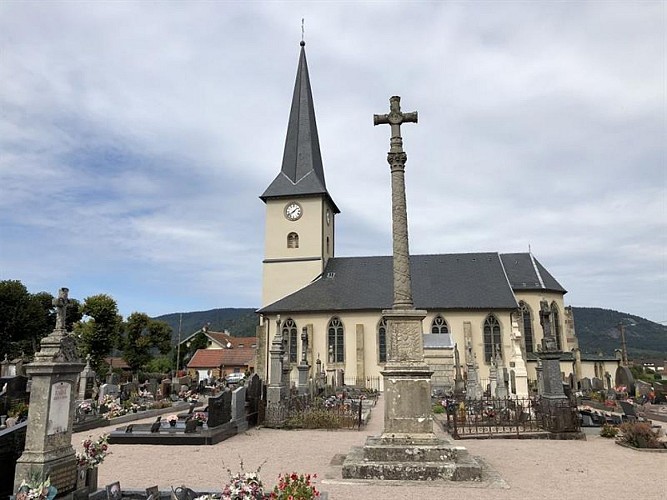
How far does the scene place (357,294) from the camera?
3167cm

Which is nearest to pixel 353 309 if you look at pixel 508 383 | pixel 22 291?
pixel 508 383

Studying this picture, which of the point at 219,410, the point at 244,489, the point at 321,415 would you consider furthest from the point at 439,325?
the point at 244,489

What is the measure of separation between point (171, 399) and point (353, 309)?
1243cm

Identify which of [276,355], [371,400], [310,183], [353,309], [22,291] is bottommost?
[371,400]

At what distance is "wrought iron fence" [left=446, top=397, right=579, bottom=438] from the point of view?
1184cm

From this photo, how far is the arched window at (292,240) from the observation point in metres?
34.8

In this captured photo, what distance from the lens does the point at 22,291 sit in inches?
1569

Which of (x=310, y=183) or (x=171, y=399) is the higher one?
(x=310, y=183)

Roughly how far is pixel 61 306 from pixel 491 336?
2658cm

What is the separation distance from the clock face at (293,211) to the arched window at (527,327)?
16793 mm

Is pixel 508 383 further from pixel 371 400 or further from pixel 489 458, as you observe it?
pixel 489 458

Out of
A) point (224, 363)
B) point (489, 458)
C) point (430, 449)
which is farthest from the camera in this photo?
point (224, 363)

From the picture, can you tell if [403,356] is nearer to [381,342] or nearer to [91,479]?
[91,479]

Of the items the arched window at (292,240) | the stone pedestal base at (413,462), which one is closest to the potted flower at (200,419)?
the stone pedestal base at (413,462)
